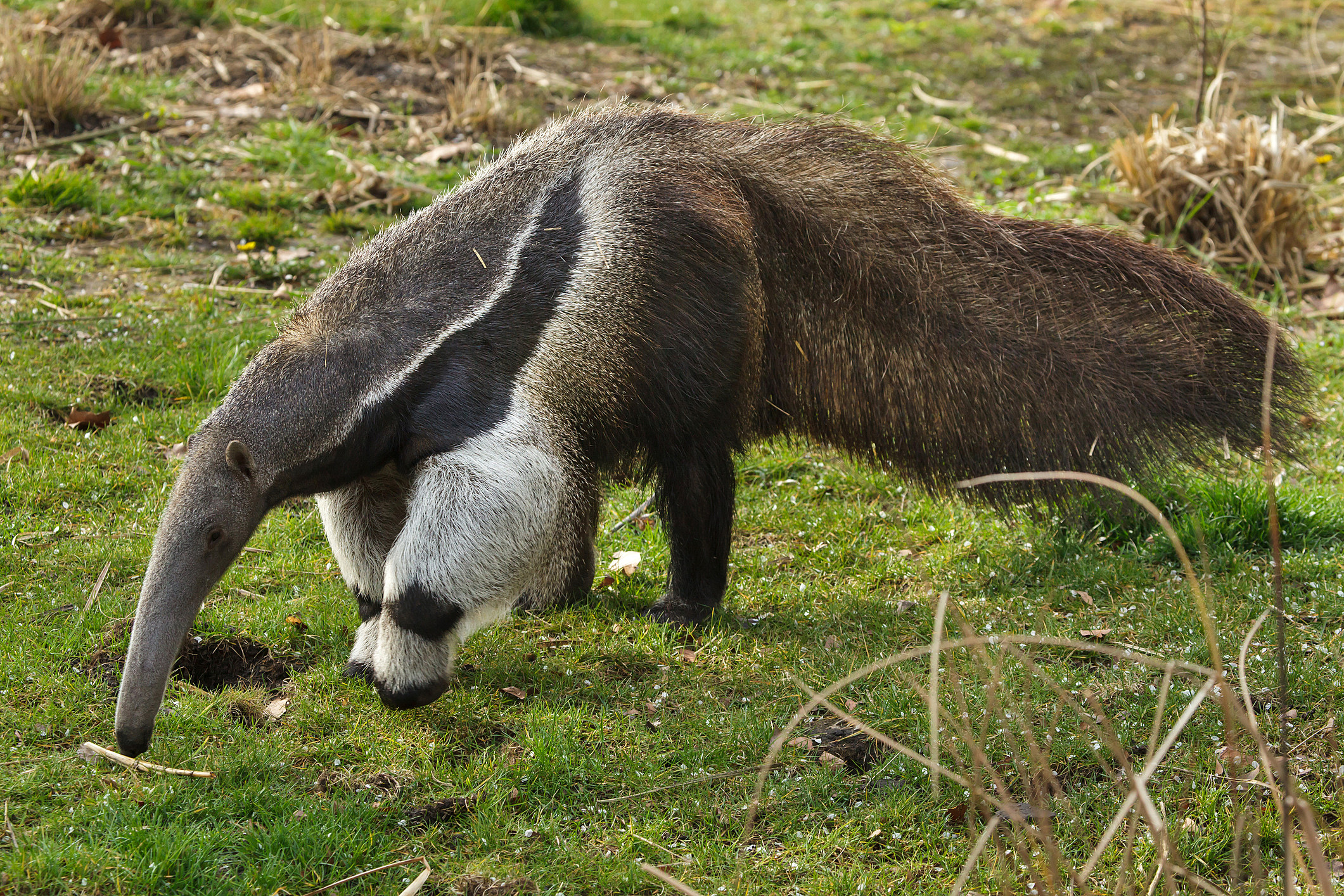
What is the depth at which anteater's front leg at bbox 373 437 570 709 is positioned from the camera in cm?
372

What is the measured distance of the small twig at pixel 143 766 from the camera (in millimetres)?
3539

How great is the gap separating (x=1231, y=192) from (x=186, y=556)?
6.40 metres

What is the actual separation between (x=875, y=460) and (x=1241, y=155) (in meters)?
4.11

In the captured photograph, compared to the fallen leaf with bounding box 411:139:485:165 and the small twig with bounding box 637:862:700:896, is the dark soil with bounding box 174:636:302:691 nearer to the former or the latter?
the small twig with bounding box 637:862:700:896

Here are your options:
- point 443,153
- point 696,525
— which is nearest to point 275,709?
point 696,525

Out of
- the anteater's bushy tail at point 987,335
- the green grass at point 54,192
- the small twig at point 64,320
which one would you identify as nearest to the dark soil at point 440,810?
the anteater's bushy tail at point 987,335

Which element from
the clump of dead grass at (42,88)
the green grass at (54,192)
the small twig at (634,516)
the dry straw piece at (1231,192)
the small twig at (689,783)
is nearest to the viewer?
the small twig at (689,783)

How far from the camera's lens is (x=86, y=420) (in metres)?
5.55

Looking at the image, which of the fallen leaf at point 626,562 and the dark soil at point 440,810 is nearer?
the dark soil at point 440,810

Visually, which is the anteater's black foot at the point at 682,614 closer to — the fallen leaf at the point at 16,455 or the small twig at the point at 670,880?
the small twig at the point at 670,880

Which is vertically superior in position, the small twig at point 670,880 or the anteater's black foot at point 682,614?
the small twig at point 670,880

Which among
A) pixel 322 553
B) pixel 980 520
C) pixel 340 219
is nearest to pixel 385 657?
pixel 322 553

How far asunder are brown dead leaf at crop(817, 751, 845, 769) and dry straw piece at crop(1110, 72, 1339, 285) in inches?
190

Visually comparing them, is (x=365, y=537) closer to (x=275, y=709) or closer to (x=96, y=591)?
(x=275, y=709)
